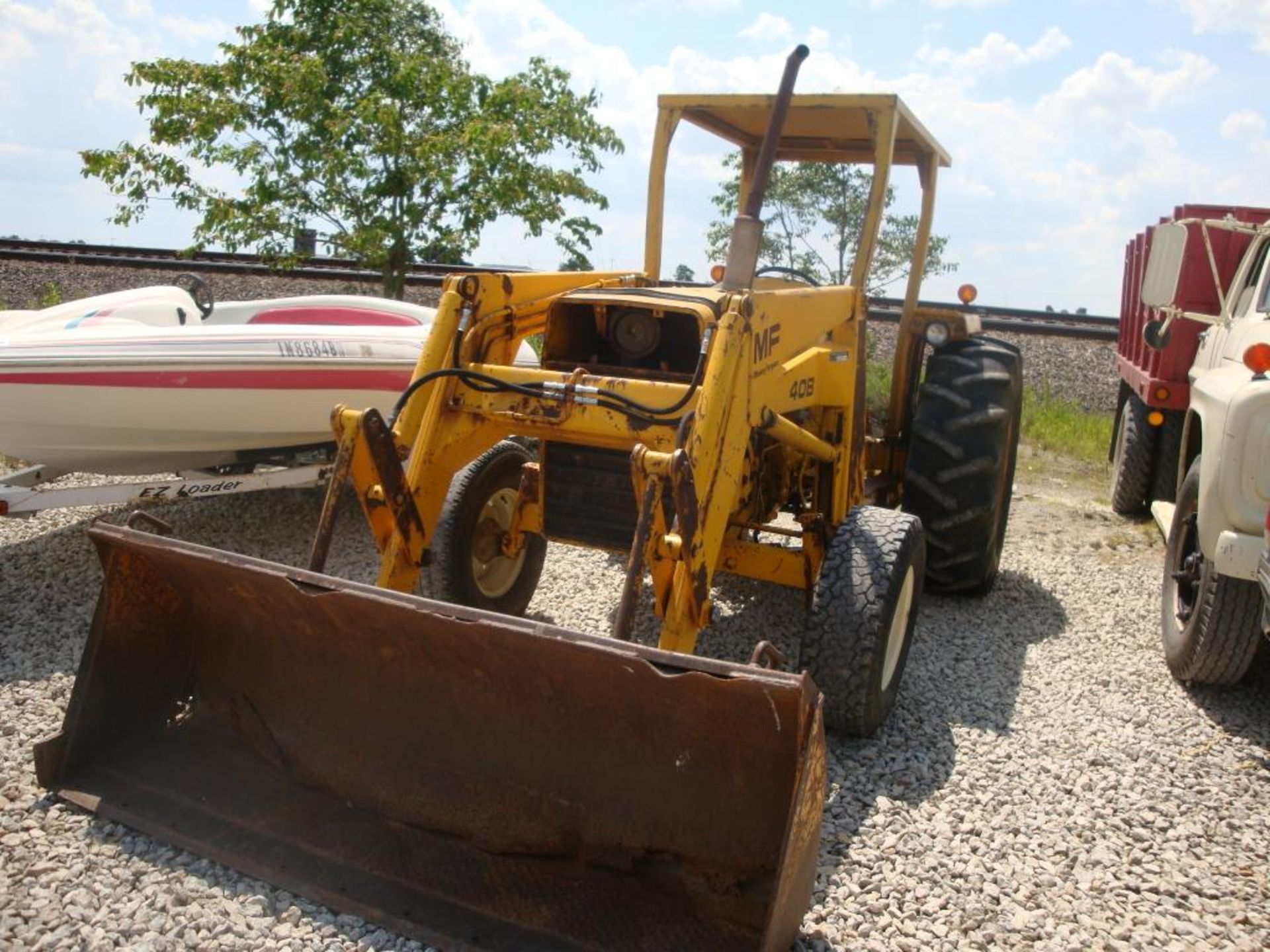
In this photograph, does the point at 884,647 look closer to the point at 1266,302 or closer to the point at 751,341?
the point at 751,341

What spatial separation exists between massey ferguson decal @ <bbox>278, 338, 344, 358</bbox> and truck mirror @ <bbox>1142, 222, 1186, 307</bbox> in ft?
13.1

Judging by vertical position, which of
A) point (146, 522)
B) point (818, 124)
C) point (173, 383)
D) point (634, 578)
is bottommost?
point (146, 522)

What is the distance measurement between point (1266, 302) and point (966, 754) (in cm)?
275

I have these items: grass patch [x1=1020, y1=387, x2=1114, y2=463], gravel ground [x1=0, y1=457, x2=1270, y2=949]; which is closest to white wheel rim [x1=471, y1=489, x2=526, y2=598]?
gravel ground [x1=0, y1=457, x2=1270, y2=949]

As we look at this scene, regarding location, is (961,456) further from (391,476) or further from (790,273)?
(391,476)

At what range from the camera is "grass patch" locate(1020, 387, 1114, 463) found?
9.42 meters

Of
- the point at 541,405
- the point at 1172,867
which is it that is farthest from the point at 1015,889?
the point at 541,405

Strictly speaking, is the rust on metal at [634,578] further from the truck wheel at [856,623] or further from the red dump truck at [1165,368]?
the red dump truck at [1165,368]

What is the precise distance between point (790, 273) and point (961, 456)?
1132 millimetres

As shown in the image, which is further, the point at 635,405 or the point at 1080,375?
the point at 1080,375

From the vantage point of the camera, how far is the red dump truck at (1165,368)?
660 centimetres

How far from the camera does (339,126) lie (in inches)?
350

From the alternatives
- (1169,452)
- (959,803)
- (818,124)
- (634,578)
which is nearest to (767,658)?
(634,578)

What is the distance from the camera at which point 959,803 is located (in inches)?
138
